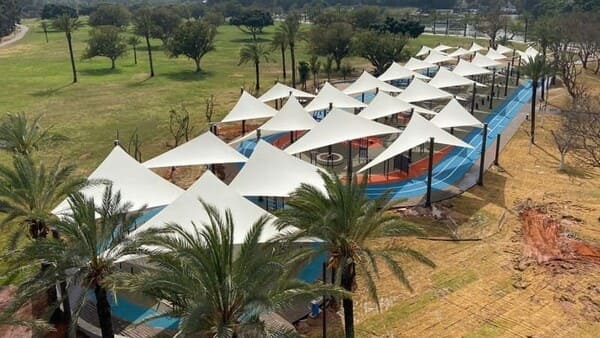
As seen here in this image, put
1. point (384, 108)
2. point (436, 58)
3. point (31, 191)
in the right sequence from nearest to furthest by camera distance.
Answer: point (31, 191)
point (384, 108)
point (436, 58)

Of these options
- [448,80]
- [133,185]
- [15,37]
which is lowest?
[133,185]

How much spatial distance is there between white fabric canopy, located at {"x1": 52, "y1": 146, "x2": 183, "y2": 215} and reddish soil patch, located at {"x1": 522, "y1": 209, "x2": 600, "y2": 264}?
676 inches

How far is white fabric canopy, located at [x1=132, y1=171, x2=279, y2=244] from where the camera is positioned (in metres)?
20.6

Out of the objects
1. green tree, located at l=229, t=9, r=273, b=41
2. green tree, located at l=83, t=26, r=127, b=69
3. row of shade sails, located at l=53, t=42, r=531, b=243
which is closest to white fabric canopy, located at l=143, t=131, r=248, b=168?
row of shade sails, located at l=53, t=42, r=531, b=243

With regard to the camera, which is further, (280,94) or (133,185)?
(280,94)

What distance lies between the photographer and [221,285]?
13.1m

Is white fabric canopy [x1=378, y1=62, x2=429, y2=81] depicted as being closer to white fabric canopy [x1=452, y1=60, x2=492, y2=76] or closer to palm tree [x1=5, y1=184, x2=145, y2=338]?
white fabric canopy [x1=452, y1=60, x2=492, y2=76]

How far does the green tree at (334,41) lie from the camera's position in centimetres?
6925

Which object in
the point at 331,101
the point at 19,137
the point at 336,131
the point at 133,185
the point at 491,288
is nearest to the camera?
the point at 491,288

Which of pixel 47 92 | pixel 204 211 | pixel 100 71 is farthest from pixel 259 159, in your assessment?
pixel 100 71

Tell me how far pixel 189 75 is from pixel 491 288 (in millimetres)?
58063

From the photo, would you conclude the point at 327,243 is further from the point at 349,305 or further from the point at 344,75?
the point at 344,75

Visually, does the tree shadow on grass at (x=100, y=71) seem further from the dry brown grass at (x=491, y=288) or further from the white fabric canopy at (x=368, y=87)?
the dry brown grass at (x=491, y=288)

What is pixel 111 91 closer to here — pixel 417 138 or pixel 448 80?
pixel 448 80
